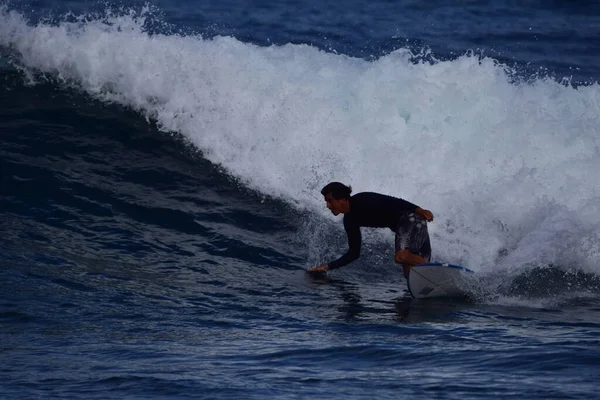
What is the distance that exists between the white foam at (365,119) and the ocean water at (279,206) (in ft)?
0.11

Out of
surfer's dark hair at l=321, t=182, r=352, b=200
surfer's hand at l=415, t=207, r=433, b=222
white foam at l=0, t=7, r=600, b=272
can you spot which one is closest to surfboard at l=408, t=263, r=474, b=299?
surfer's hand at l=415, t=207, r=433, b=222

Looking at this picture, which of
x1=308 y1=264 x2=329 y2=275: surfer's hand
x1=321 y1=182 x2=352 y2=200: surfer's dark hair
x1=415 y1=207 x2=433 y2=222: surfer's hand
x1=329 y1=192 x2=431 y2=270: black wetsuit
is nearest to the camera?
x1=321 y1=182 x2=352 y2=200: surfer's dark hair

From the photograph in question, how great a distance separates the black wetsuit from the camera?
8672mm

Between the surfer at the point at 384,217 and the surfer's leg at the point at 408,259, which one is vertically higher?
the surfer at the point at 384,217

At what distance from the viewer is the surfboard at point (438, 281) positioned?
27.3 ft

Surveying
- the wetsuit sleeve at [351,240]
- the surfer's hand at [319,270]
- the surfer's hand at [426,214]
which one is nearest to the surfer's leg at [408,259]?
the surfer's hand at [426,214]

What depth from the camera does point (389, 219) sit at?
8836 millimetres

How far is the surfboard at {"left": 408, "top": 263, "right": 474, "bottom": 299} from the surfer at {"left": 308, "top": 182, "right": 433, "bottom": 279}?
0.52 ft

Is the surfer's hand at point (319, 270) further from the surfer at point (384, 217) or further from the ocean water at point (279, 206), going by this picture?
the surfer at point (384, 217)

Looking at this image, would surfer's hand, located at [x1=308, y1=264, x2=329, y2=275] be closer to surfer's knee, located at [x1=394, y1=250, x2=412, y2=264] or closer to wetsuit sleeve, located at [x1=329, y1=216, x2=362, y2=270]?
wetsuit sleeve, located at [x1=329, y1=216, x2=362, y2=270]

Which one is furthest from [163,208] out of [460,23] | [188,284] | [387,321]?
[460,23]

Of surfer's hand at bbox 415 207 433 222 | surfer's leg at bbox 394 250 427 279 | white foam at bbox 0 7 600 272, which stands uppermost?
white foam at bbox 0 7 600 272

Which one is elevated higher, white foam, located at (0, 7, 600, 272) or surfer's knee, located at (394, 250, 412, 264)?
white foam, located at (0, 7, 600, 272)

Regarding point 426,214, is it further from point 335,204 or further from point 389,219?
point 335,204
